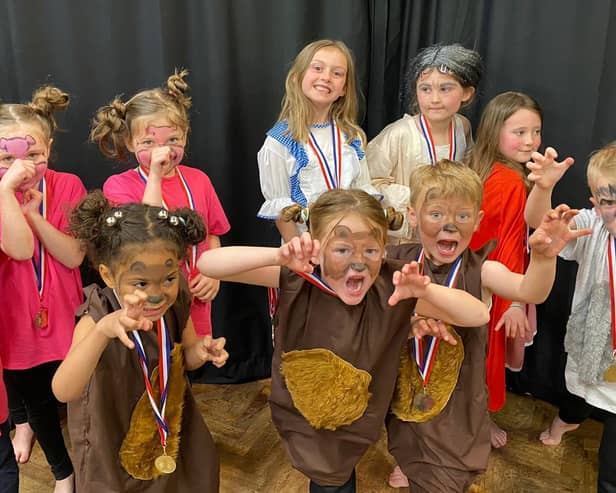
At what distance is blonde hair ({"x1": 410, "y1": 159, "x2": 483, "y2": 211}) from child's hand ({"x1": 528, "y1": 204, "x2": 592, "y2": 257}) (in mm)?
271

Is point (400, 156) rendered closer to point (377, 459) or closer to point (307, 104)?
point (307, 104)

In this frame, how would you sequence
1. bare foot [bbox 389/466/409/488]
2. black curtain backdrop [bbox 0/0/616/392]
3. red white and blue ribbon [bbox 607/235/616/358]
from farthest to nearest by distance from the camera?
black curtain backdrop [bbox 0/0/616/392] → bare foot [bbox 389/466/409/488] → red white and blue ribbon [bbox 607/235/616/358]

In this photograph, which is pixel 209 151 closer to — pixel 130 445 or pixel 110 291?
pixel 110 291

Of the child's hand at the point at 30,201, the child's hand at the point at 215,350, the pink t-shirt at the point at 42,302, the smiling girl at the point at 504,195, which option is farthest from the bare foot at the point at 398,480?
the child's hand at the point at 30,201

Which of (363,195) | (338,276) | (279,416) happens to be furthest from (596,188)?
(279,416)

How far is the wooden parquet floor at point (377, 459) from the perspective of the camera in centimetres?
222

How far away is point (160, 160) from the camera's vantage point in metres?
1.86

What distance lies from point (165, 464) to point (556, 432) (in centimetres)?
166

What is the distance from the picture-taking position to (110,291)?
59.0 inches

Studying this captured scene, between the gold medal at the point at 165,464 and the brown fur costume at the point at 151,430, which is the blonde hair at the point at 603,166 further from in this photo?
the gold medal at the point at 165,464

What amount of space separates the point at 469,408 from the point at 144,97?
140 centimetres

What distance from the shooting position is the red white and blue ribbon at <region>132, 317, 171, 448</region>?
59.9 inches

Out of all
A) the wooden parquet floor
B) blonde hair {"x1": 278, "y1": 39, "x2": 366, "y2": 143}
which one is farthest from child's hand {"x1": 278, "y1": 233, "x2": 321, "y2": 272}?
the wooden parquet floor

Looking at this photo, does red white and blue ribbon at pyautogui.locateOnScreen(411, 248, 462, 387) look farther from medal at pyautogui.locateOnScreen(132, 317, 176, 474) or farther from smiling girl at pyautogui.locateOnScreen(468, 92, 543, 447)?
medal at pyautogui.locateOnScreen(132, 317, 176, 474)
